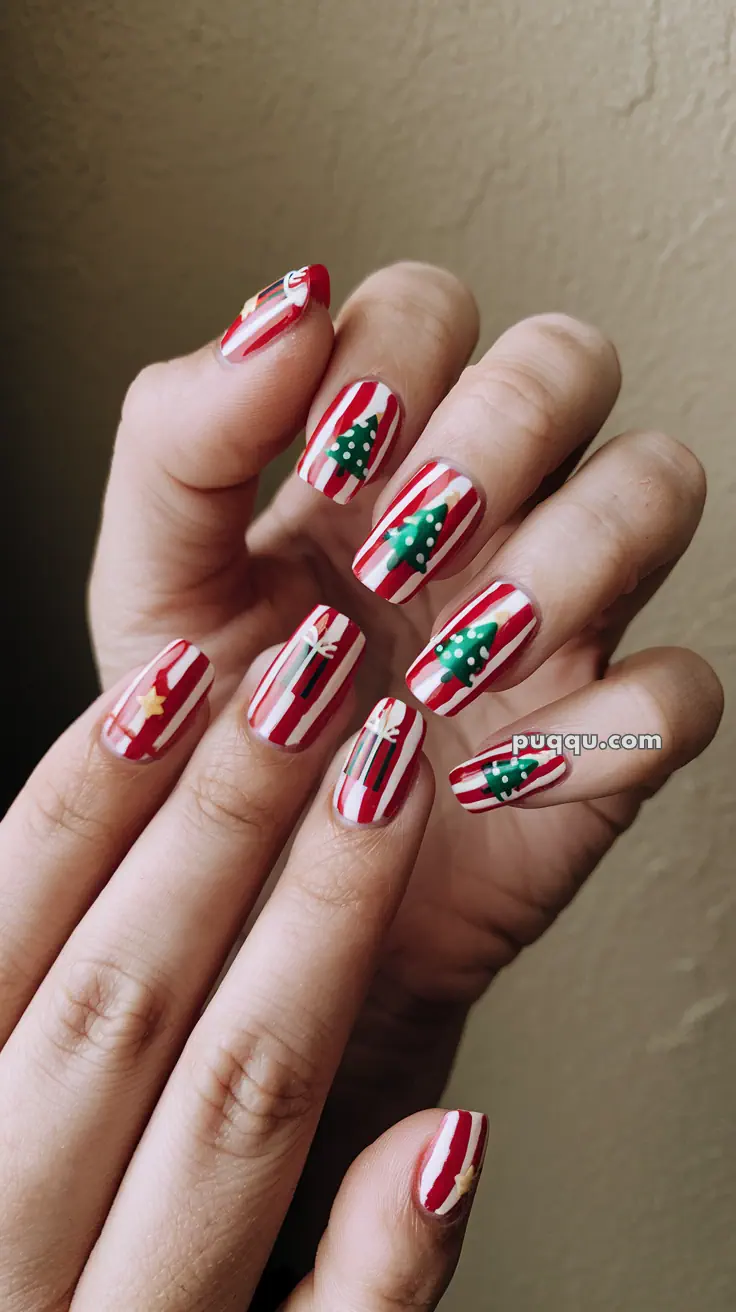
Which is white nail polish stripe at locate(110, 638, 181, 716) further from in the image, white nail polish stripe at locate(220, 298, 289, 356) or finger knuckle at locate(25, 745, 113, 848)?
white nail polish stripe at locate(220, 298, 289, 356)

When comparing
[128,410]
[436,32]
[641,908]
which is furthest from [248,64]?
[641,908]

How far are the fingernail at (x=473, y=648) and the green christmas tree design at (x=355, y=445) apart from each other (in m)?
0.08

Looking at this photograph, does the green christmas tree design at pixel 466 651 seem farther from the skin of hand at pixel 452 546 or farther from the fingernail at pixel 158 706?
the fingernail at pixel 158 706

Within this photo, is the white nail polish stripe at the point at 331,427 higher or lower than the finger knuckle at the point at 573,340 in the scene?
higher

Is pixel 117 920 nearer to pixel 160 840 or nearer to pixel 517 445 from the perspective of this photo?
pixel 160 840

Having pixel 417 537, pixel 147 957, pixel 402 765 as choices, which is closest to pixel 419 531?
pixel 417 537

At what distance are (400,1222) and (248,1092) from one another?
0.08 m

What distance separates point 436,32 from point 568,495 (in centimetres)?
36

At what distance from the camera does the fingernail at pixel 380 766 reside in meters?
0.40

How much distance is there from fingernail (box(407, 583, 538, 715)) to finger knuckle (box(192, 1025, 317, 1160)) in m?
0.16

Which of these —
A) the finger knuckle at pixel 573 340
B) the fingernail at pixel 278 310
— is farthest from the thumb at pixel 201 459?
the finger knuckle at pixel 573 340

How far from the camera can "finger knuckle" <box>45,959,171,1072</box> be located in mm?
392

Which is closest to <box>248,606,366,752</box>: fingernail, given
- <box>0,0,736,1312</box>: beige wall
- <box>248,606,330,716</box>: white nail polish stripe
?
<box>248,606,330,716</box>: white nail polish stripe

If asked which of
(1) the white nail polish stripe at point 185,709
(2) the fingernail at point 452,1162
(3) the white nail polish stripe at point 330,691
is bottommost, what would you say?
(2) the fingernail at point 452,1162
